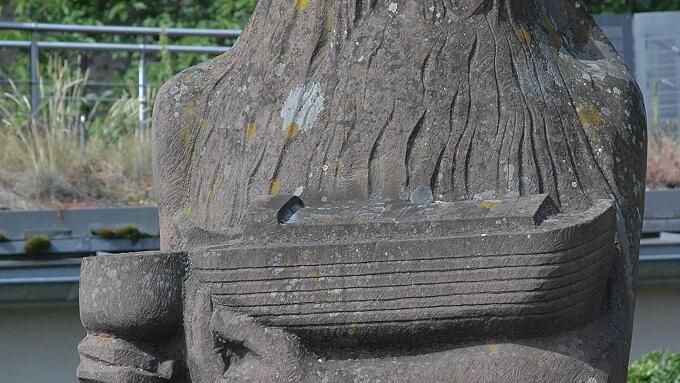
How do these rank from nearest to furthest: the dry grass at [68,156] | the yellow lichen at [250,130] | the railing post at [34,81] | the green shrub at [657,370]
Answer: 1. the yellow lichen at [250,130]
2. the green shrub at [657,370]
3. the dry grass at [68,156]
4. the railing post at [34,81]

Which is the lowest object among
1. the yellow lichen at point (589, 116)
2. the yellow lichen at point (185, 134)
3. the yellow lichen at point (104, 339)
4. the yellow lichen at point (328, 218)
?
the yellow lichen at point (104, 339)

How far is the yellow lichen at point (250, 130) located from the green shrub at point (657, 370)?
3667 mm

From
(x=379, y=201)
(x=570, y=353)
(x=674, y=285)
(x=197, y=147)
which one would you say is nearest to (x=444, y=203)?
(x=379, y=201)

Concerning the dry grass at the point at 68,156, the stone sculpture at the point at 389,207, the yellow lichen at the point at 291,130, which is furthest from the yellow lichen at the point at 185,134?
the dry grass at the point at 68,156

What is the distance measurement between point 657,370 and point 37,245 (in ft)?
8.83

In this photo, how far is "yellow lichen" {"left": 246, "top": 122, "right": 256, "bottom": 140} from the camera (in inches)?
110

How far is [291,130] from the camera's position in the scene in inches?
107

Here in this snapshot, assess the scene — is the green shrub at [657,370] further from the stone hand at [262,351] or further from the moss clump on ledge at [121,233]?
the stone hand at [262,351]

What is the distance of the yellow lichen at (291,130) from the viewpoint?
2.72 metres

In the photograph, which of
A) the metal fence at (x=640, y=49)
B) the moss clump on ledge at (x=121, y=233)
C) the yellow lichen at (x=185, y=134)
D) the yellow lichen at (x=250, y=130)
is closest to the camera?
the yellow lichen at (x=250, y=130)

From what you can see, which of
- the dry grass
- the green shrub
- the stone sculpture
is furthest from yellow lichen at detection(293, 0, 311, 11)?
the dry grass

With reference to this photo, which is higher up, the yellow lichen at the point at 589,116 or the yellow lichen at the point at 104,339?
the yellow lichen at the point at 589,116

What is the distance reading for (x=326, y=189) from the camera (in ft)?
8.73

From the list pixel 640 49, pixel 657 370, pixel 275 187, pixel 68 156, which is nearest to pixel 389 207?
pixel 275 187
